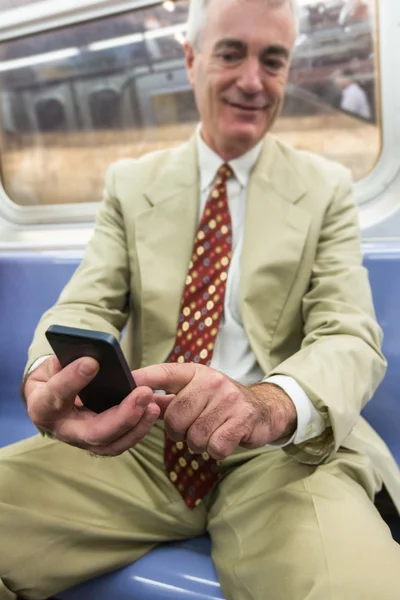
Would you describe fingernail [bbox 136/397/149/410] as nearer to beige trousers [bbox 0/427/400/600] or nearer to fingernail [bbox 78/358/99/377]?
fingernail [bbox 78/358/99/377]

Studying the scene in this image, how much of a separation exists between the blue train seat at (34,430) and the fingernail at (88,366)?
0.49m

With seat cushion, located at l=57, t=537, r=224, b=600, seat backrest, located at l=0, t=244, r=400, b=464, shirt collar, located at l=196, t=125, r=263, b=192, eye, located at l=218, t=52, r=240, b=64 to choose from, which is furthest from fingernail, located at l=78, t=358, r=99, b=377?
seat backrest, located at l=0, t=244, r=400, b=464

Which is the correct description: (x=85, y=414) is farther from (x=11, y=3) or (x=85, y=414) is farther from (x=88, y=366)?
(x=11, y=3)

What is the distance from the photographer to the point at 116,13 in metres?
2.09

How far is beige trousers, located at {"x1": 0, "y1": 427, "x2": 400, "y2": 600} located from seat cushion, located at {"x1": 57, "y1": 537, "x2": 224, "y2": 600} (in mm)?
27

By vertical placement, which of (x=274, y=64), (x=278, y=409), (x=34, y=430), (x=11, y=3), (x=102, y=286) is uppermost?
(x=11, y=3)

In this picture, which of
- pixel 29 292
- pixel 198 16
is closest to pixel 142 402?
pixel 198 16

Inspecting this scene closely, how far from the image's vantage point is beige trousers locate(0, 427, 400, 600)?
2.89 ft

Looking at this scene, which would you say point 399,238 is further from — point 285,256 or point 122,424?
point 122,424

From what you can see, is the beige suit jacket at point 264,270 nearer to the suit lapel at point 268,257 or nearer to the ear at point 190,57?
the suit lapel at point 268,257

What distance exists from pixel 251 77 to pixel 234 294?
463 millimetres

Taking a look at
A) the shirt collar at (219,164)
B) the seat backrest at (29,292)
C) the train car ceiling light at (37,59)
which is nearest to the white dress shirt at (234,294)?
the shirt collar at (219,164)

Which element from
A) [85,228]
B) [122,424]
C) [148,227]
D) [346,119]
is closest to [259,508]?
[122,424]

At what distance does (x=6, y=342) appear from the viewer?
2129 mm
